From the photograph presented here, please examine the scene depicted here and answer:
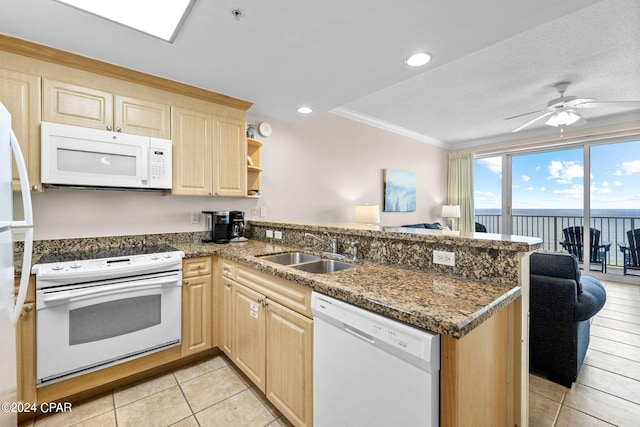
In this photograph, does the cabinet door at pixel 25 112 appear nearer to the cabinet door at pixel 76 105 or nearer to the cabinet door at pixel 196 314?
the cabinet door at pixel 76 105

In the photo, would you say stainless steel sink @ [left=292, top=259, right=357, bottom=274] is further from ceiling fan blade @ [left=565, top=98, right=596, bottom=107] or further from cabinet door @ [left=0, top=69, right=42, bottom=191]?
ceiling fan blade @ [left=565, top=98, right=596, bottom=107]

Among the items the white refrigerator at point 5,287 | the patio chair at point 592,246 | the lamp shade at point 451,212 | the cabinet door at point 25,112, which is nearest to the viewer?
the white refrigerator at point 5,287

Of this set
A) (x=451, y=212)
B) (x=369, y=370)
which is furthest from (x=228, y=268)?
(x=451, y=212)

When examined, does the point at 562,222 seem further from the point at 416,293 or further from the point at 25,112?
the point at 25,112

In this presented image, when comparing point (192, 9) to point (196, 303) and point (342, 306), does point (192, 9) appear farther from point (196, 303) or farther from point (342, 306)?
point (196, 303)

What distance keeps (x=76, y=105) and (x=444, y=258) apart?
2.71 metres

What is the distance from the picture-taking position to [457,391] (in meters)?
0.90

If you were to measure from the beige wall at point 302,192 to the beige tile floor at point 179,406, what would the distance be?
126 centimetres

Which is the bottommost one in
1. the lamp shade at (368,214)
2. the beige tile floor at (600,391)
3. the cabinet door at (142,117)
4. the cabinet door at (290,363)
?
the beige tile floor at (600,391)

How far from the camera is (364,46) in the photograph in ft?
6.21

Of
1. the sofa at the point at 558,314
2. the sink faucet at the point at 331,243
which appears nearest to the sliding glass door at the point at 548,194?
the sofa at the point at 558,314

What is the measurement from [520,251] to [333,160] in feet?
10.2

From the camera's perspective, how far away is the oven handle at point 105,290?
164cm

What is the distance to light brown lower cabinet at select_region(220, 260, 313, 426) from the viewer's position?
1432 millimetres
